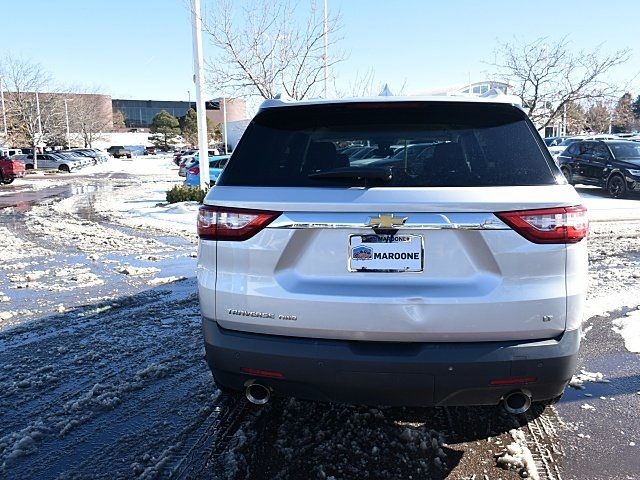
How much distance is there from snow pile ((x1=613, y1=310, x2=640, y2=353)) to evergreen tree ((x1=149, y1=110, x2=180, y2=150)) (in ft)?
311

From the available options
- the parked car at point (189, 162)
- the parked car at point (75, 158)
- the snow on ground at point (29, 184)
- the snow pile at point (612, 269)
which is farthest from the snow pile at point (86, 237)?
the parked car at point (75, 158)

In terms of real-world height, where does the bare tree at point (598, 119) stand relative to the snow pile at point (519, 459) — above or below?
above

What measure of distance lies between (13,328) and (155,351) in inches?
63.5

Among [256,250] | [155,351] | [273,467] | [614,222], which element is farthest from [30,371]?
[614,222]

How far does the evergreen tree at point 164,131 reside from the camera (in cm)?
9356

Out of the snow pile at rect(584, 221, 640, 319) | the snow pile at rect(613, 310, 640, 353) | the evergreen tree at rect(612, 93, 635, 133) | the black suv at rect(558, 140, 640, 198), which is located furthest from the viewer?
the evergreen tree at rect(612, 93, 635, 133)

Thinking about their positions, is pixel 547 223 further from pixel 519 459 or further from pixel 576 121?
pixel 576 121

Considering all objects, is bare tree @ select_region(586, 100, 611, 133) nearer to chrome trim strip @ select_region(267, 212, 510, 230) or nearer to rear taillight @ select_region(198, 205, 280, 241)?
chrome trim strip @ select_region(267, 212, 510, 230)

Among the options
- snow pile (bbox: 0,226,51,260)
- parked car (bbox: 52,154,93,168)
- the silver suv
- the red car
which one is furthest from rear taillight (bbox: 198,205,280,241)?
parked car (bbox: 52,154,93,168)

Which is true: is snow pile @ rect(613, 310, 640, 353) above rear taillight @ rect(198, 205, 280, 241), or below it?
below

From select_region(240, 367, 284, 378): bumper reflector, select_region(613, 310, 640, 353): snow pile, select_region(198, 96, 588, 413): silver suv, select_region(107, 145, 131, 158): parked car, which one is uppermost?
select_region(198, 96, 588, 413): silver suv

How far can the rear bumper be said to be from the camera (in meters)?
2.40

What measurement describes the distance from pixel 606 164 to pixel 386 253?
16.8 metres

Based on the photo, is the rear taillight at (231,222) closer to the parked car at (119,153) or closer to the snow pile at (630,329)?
the snow pile at (630,329)
